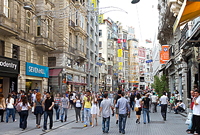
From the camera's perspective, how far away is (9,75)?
72.4 feet

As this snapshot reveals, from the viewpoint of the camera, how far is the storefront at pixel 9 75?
69.6 feet

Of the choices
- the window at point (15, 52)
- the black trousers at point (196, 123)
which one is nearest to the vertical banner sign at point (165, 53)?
the window at point (15, 52)

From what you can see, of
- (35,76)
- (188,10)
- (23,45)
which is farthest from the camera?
(35,76)

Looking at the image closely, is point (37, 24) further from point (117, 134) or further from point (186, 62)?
point (117, 134)

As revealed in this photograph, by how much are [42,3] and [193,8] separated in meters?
22.4

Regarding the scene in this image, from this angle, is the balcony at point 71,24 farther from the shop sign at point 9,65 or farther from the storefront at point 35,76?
the shop sign at point 9,65

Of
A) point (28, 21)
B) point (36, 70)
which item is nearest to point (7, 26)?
point (28, 21)

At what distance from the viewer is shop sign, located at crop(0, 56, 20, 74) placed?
20.7 m

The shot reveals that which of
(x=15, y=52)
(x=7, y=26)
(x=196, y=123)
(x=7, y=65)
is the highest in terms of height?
(x=7, y=26)

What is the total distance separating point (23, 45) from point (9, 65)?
3.61 metres

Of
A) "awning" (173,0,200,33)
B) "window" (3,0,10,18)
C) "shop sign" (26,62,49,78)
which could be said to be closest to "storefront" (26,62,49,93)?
"shop sign" (26,62,49,78)

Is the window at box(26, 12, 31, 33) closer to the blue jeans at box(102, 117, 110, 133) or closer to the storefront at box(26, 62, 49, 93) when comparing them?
the storefront at box(26, 62, 49, 93)

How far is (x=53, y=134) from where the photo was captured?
36.5ft

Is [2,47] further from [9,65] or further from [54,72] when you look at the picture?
[54,72]
